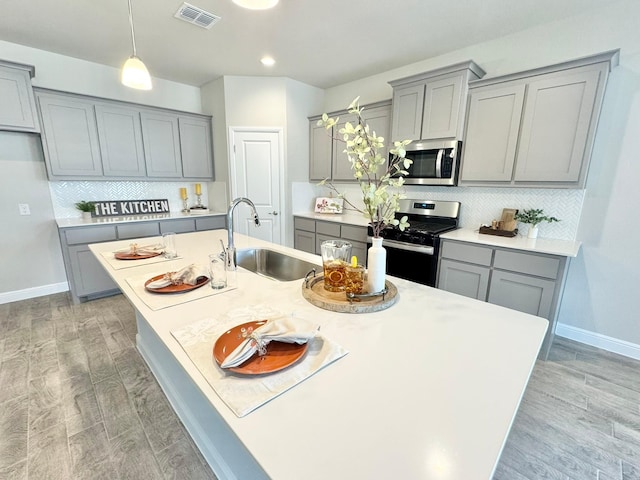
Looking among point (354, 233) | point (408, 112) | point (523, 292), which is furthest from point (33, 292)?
point (523, 292)

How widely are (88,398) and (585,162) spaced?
385 centimetres

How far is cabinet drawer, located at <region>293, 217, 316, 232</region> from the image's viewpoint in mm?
3930

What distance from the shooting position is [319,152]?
4098 mm

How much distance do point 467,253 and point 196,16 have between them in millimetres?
3047

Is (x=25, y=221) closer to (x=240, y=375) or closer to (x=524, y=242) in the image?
(x=240, y=375)

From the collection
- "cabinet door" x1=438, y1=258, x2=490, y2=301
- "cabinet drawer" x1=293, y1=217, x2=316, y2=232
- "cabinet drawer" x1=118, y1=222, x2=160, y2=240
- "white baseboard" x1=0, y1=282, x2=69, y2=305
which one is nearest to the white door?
"cabinet drawer" x1=293, y1=217, x2=316, y2=232

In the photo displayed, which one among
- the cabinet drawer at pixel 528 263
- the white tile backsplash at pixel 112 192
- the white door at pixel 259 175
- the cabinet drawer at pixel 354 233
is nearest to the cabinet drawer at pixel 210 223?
the white door at pixel 259 175

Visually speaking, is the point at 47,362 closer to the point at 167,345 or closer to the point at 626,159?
the point at 167,345

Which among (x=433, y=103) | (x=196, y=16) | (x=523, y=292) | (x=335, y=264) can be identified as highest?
(x=196, y=16)

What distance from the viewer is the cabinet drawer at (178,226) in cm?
360

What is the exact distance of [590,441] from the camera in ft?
5.24

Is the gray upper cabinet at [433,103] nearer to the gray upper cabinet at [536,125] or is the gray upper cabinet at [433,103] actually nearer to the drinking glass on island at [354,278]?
the gray upper cabinet at [536,125]

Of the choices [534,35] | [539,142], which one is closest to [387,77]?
[534,35]

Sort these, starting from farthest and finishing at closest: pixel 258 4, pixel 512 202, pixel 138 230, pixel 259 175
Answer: pixel 259 175, pixel 138 230, pixel 512 202, pixel 258 4
